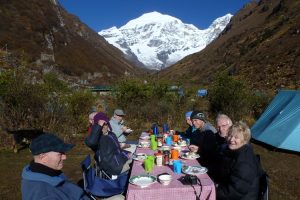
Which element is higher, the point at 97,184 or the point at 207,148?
the point at 207,148

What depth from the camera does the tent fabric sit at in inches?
374

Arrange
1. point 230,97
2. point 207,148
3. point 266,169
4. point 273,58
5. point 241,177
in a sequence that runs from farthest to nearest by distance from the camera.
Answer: point 273,58, point 230,97, point 266,169, point 207,148, point 241,177

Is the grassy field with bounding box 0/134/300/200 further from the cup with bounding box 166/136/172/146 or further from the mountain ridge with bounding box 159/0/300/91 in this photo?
the mountain ridge with bounding box 159/0/300/91

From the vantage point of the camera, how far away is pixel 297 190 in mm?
7012

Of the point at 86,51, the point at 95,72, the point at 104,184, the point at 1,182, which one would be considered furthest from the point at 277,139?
the point at 86,51

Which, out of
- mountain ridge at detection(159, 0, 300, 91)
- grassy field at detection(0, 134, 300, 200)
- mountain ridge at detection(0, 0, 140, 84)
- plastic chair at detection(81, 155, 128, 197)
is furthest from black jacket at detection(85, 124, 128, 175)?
mountain ridge at detection(0, 0, 140, 84)

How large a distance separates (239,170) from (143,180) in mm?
1222

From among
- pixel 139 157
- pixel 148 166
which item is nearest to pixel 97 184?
pixel 148 166

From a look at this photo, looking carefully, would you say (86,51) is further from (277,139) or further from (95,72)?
(277,139)

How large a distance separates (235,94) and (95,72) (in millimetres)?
82200

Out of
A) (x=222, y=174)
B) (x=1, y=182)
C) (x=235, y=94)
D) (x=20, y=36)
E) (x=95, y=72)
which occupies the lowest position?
(x=1, y=182)

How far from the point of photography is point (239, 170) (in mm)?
3979

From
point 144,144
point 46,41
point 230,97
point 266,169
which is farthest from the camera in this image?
point 46,41

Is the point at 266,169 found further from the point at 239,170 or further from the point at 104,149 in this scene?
the point at 104,149
